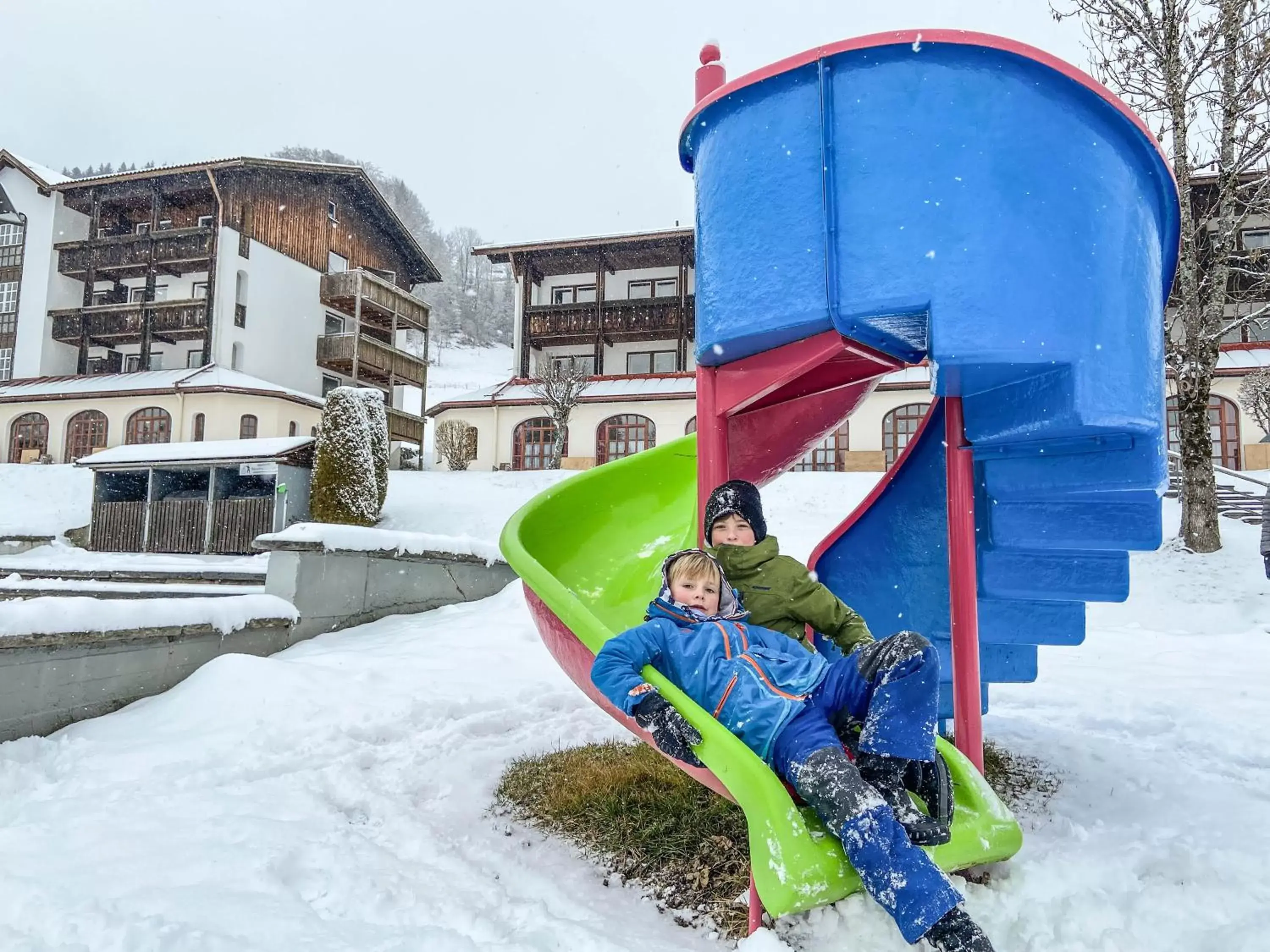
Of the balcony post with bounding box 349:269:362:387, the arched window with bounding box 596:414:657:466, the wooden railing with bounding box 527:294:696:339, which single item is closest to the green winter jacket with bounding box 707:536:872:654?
the arched window with bounding box 596:414:657:466

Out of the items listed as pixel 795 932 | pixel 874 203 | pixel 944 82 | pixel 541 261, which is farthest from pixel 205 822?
pixel 541 261

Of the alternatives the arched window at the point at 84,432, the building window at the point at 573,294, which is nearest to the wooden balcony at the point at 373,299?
the building window at the point at 573,294

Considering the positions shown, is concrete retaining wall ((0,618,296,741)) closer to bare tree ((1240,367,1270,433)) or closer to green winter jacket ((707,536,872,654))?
green winter jacket ((707,536,872,654))

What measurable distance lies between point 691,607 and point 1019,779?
1.86 m

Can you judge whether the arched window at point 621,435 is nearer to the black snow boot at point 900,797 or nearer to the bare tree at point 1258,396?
the bare tree at point 1258,396

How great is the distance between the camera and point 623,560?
13.8 feet

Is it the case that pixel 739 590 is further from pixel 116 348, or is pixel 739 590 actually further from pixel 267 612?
pixel 116 348

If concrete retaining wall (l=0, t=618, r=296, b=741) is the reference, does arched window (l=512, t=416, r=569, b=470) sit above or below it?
above

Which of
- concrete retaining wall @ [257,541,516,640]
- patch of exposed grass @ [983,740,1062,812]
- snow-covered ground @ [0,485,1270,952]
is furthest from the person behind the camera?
concrete retaining wall @ [257,541,516,640]

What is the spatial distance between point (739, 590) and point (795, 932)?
1164 millimetres

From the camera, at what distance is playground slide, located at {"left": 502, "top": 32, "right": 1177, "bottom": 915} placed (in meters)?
2.45

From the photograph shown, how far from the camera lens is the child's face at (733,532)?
3.08 metres

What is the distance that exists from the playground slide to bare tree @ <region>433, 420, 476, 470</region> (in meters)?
19.8

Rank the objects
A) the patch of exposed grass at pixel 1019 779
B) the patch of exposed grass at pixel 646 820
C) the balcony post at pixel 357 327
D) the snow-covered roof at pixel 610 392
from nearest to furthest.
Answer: the patch of exposed grass at pixel 646 820
the patch of exposed grass at pixel 1019 779
the snow-covered roof at pixel 610 392
the balcony post at pixel 357 327
